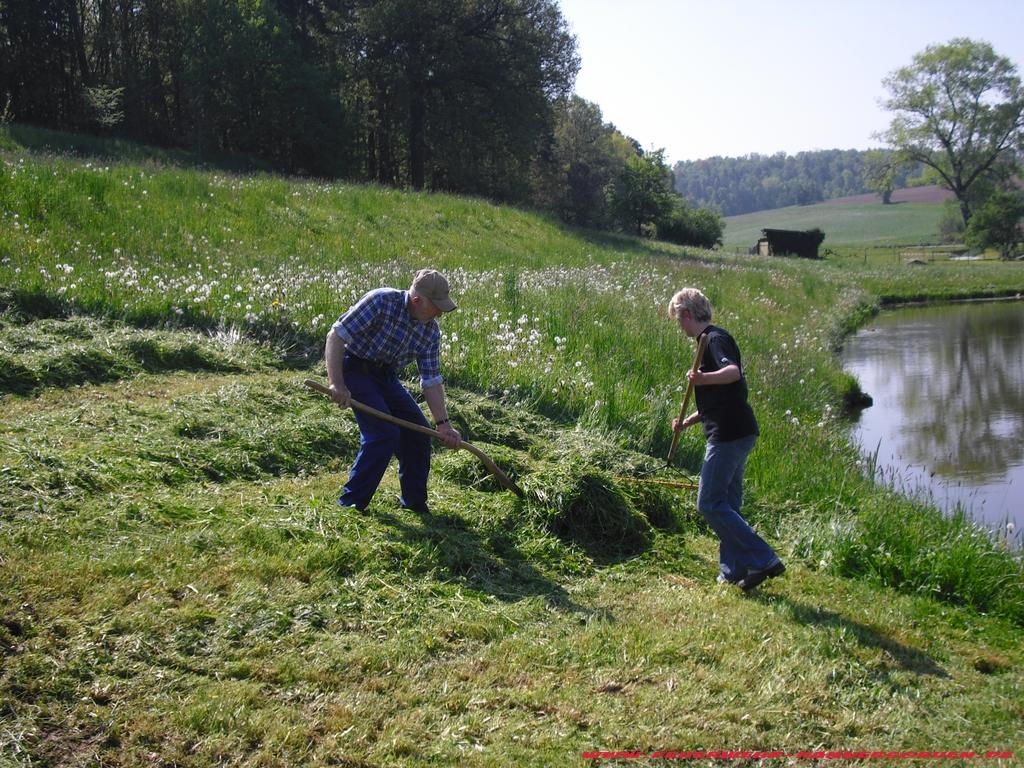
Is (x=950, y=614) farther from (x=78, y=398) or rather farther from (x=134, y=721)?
(x=78, y=398)

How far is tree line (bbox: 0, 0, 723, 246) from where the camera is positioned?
30.8 metres

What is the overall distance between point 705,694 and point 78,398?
5870 mm

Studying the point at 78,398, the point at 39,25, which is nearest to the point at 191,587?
the point at 78,398

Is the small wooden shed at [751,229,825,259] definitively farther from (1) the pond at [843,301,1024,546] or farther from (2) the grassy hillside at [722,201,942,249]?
(1) the pond at [843,301,1024,546]

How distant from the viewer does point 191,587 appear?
14.4ft

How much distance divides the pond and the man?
15.4ft

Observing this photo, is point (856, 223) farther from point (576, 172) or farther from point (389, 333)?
point (389, 333)

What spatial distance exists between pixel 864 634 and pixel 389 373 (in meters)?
3.39

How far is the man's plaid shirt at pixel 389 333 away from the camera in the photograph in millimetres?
5531

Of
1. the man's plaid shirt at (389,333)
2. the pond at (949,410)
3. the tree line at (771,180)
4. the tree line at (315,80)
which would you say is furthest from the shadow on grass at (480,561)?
the tree line at (771,180)

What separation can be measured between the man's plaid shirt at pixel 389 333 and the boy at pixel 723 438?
1.64 meters

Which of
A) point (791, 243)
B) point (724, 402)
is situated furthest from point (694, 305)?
point (791, 243)
